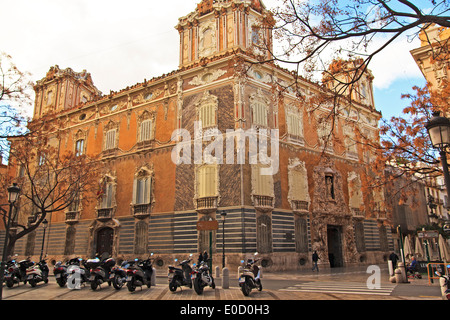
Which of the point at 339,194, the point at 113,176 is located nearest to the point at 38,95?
the point at 113,176

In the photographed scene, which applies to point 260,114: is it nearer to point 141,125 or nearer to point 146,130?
point 146,130

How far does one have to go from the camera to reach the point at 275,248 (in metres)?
22.2

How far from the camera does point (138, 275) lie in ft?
38.4

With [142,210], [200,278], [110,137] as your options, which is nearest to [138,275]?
[200,278]

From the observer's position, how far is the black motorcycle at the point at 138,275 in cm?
1154

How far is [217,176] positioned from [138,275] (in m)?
11.5

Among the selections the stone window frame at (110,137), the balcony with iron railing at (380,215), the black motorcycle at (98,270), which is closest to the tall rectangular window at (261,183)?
the black motorcycle at (98,270)

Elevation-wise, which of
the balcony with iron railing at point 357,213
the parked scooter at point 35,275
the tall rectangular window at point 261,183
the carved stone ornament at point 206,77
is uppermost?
the carved stone ornament at point 206,77

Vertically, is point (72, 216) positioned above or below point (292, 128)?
below

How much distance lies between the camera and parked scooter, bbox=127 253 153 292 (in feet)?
37.9

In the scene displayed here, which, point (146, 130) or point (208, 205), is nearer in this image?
point (208, 205)

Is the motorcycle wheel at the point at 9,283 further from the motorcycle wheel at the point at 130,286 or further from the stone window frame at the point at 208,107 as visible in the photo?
the stone window frame at the point at 208,107

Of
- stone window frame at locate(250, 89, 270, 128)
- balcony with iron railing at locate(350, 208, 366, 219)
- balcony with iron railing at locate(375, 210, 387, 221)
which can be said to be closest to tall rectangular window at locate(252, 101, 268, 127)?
stone window frame at locate(250, 89, 270, 128)

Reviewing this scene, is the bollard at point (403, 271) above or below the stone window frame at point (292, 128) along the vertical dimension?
below
